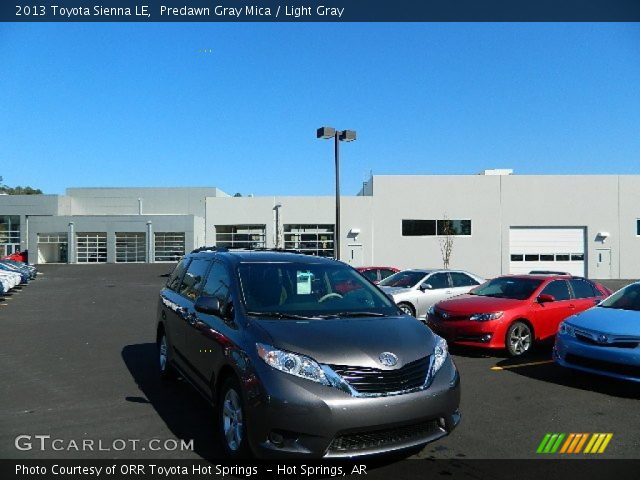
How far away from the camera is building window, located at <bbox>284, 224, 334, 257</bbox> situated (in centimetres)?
3759

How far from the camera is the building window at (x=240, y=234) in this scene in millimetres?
37594

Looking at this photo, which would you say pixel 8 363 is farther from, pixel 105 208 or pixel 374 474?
pixel 105 208

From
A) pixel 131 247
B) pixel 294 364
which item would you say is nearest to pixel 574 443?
pixel 294 364

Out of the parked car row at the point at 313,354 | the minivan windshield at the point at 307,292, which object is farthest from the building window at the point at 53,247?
the minivan windshield at the point at 307,292

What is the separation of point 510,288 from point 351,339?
6699 millimetres

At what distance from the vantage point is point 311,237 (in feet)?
124

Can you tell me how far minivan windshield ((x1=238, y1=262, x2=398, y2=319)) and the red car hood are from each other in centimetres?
408

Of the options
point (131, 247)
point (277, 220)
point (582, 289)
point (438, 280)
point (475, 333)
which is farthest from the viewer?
point (131, 247)

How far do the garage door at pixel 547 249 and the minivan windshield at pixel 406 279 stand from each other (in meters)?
23.8

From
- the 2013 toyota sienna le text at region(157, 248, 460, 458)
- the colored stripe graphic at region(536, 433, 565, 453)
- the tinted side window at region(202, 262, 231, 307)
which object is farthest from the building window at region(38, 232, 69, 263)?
the colored stripe graphic at region(536, 433, 565, 453)

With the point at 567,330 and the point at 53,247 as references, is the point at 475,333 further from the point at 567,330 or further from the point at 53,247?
the point at 53,247

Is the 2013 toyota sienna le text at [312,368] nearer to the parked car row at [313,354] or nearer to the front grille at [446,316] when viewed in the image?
the parked car row at [313,354]

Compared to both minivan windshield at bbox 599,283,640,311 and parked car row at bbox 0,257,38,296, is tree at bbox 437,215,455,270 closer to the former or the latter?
parked car row at bbox 0,257,38,296

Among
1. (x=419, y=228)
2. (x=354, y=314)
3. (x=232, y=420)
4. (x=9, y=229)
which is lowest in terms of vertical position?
(x=232, y=420)
